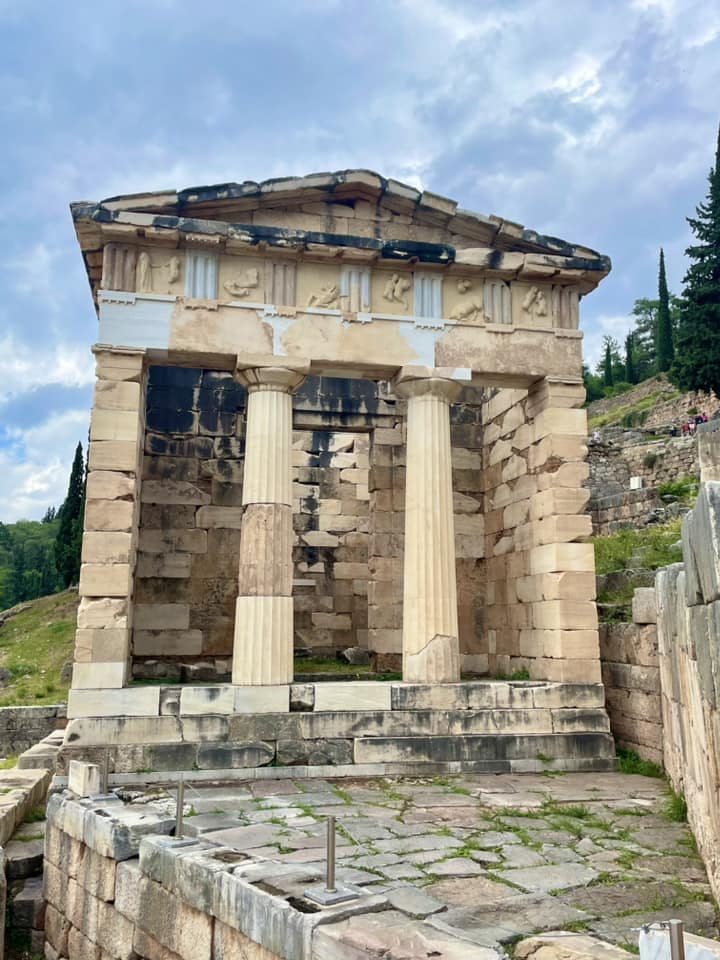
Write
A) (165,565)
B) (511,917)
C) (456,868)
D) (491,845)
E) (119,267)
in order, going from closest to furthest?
(511,917) → (456,868) → (491,845) → (119,267) → (165,565)

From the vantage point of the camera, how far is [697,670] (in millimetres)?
5773

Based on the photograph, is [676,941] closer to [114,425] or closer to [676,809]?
[676,809]

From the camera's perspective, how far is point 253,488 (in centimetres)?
1095

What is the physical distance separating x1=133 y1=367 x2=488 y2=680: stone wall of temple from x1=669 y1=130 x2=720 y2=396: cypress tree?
19.3 metres

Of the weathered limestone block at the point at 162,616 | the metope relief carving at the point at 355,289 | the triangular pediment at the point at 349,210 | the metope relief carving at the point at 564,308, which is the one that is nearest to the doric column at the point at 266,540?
the metope relief carving at the point at 355,289

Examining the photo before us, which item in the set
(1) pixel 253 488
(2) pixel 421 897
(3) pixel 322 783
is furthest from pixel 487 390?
(2) pixel 421 897

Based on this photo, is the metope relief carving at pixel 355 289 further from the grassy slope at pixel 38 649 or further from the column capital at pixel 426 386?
the grassy slope at pixel 38 649

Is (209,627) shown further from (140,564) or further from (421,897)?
(421,897)

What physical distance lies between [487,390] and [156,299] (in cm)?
636

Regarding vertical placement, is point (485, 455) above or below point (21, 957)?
above

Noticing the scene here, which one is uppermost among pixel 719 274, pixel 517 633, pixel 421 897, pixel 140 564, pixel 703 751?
pixel 719 274

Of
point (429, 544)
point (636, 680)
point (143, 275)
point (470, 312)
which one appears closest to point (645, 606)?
point (636, 680)

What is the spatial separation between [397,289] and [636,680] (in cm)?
642

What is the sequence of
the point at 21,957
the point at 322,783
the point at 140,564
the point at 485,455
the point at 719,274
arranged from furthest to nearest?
the point at 719,274 → the point at 485,455 → the point at 140,564 → the point at 322,783 → the point at 21,957
